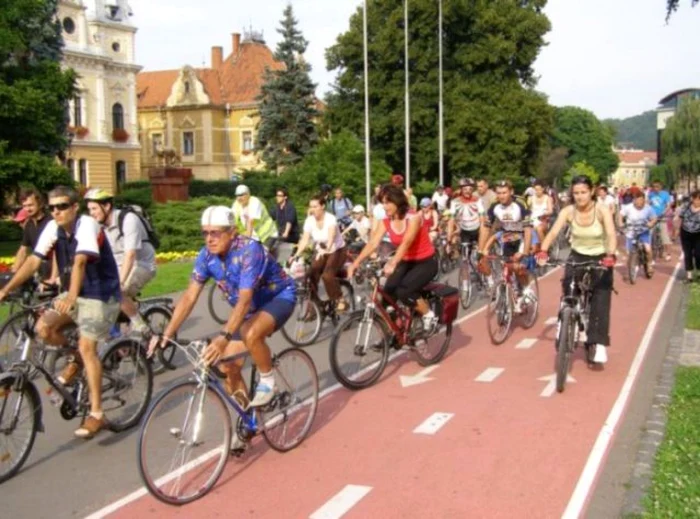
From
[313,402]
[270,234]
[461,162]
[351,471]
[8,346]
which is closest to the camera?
[351,471]

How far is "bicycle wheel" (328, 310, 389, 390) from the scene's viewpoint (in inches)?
313

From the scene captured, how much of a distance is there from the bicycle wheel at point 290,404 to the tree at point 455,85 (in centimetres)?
3993

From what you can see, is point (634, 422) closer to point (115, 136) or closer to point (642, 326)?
point (642, 326)

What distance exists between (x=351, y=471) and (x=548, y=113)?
44.8 m

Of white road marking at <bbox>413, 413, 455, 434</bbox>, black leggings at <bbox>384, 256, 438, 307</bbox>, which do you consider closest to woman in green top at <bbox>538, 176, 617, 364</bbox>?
black leggings at <bbox>384, 256, 438, 307</bbox>

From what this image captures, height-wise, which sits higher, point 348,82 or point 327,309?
point 348,82

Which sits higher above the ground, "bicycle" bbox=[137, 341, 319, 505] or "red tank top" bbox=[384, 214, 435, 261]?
"red tank top" bbox=[384, 214, 435, 261]

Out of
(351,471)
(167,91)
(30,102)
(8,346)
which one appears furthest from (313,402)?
(167,91)

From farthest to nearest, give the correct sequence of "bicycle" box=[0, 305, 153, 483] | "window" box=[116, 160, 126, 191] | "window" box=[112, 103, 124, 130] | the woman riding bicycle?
"window" box=[116, 160, 126, 191], "window" box=[112, 103, 124, 130], the woman riding bicycle, "bicycle" box=[0, 305, 153, 483]

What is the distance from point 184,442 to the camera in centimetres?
538

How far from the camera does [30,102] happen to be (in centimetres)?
3209

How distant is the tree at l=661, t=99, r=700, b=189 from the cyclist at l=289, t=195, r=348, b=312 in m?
82.7

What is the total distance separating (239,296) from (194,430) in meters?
0.88

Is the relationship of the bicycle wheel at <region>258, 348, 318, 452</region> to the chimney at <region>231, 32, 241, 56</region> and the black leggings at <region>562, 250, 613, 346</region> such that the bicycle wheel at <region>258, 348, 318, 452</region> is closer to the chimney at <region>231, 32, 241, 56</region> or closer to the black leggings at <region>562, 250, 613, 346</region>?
the black leggings at <region>562, 250, 613, 346</region>
